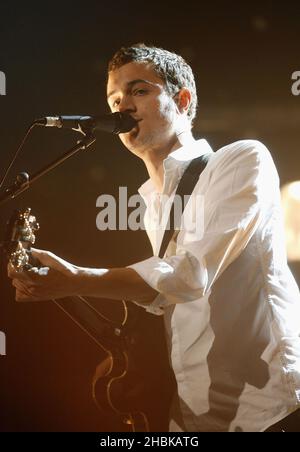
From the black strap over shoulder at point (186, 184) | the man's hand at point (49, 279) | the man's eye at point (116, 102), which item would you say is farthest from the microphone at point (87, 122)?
the man's hand at point (49, 279)

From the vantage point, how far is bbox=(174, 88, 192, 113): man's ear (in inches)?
Result: 81.0

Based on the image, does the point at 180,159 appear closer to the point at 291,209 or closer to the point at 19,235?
the point at 19,235

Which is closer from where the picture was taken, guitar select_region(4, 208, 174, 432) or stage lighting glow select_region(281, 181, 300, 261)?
guitar select_region(4, 208, 174, 432)

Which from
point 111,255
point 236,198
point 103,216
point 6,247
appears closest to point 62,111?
point 103,216

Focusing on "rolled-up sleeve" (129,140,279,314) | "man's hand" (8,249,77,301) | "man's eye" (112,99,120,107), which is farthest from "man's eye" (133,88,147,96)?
"man's hand" (8,249,77,301)

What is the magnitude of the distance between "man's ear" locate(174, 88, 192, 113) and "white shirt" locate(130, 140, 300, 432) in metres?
0.53

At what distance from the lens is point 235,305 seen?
1473 millimetres

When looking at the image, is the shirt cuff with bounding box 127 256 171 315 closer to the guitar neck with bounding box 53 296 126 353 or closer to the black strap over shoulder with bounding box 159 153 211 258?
the black strap over shoulder with bounding box 159 153 211 258

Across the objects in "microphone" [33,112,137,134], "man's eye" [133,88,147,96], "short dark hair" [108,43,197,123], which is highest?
"short dark hair" [108,43,197,123]

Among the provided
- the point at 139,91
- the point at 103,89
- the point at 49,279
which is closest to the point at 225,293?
the point at 49,279

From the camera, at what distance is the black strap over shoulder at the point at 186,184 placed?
1.71 meters

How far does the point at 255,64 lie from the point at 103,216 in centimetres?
105

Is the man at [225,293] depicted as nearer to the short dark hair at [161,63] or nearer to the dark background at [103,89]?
the short dark hair at [161,63]

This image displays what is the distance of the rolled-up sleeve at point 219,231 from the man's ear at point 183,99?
0.66 metres
